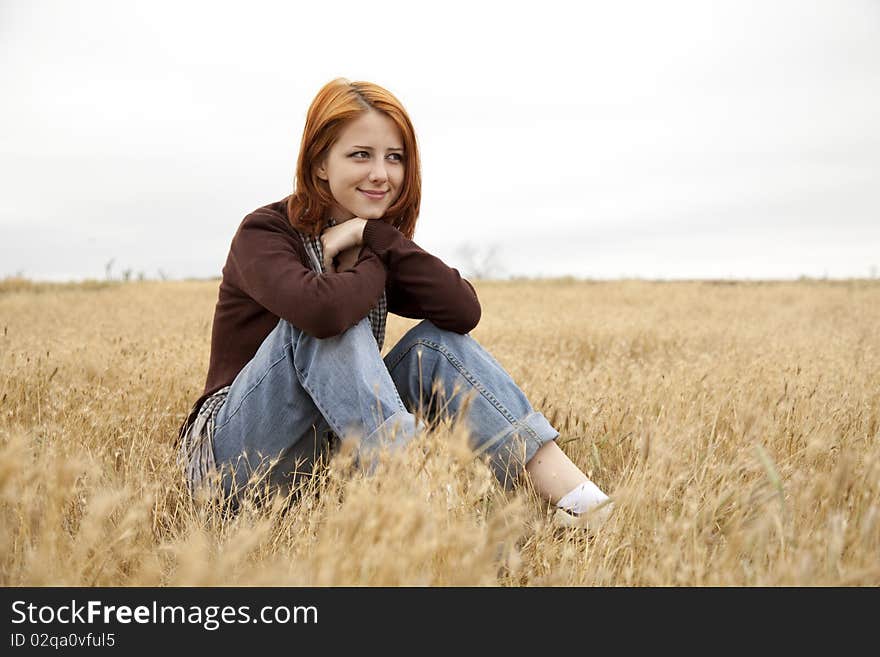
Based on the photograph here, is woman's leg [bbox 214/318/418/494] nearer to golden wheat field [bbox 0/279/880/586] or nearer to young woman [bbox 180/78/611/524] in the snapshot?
young woman [bbox 180/78/611/524]

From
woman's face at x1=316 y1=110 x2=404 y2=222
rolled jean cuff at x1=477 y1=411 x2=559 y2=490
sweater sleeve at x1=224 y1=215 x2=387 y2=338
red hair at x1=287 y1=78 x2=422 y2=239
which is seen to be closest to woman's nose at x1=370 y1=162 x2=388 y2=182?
woman's face at x1=316 y1=110 x2=404 y2=222

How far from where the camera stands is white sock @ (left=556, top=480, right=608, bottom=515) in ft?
6.81

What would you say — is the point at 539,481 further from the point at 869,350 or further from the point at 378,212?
the point at 869,350

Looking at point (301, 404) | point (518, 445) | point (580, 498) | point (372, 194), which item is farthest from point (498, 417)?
point (372, 194)

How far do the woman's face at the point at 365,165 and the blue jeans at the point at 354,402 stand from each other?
52 cm

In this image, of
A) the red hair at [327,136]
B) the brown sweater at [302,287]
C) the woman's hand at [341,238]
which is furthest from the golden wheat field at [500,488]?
the red hair at [327,136]

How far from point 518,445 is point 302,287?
0.82 m

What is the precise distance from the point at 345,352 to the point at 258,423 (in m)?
0.37

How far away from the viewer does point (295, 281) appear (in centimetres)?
206

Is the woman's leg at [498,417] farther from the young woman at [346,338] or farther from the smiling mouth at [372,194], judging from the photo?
the smiling mouth at [372,194]

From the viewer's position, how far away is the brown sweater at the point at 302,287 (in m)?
2.03

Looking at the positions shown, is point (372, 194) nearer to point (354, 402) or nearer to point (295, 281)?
point (295, 281)

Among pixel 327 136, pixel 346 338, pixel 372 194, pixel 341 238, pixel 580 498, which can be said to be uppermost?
pixel 327 136

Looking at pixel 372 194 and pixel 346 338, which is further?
pixel 372 194
